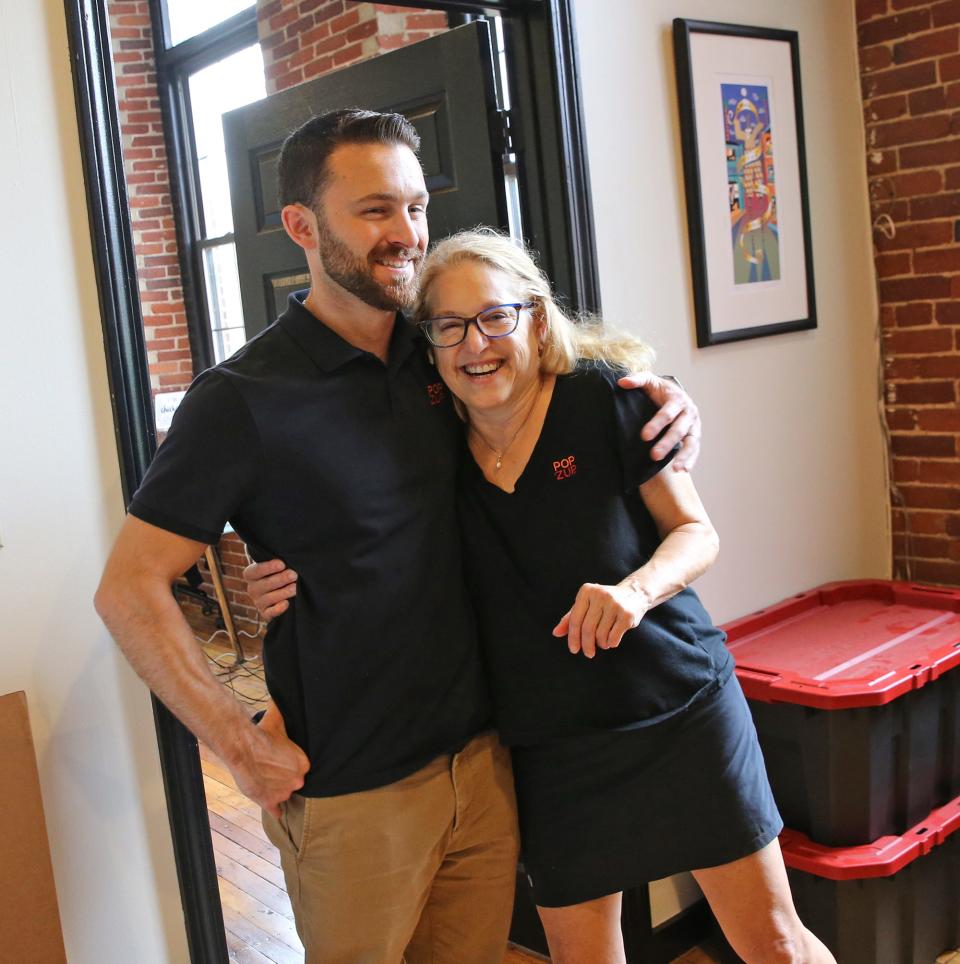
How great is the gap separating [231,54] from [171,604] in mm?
4769

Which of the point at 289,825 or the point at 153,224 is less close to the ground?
the point at 153,224

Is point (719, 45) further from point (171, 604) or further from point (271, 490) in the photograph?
point (171, 604)

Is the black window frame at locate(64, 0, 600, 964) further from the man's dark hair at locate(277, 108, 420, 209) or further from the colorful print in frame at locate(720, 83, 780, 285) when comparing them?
the colorful print in frame at locate(720, 83, 780, 285)

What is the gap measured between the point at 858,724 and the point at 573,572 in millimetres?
1059

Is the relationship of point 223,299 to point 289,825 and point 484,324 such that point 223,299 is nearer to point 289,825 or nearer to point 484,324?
point 484,324

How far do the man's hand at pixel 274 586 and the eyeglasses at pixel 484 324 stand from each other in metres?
0.44

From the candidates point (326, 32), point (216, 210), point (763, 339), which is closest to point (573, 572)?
point (763, 339)

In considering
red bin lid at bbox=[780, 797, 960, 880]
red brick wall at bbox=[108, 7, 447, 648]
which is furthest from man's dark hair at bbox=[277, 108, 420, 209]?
red brick wall at bbox=[108, 7, 447, 648]

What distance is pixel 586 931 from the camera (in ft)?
6.22

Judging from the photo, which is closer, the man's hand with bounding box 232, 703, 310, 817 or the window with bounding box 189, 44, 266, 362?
the man's hand with bounding box 232, 703, 310, 817

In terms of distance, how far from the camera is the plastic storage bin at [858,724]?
98.7 inches

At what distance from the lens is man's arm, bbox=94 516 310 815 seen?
1610mm

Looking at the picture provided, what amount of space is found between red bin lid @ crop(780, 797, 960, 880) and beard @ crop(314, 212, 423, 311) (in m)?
1.60

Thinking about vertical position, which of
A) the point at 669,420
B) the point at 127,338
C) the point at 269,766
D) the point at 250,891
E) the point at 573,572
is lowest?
the point at 250,891
